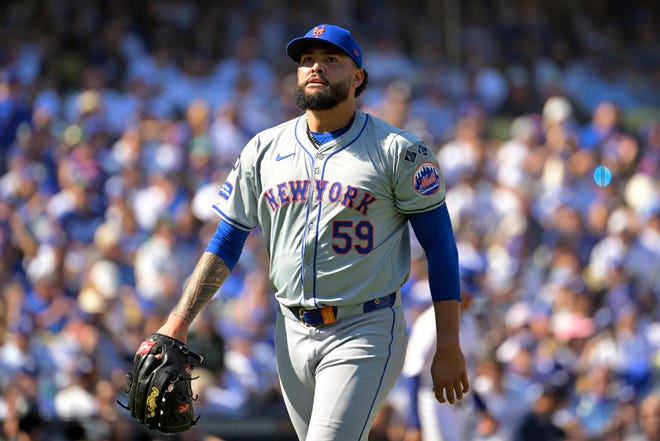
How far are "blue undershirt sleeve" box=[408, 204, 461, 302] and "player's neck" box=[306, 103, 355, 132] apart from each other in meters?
0.53

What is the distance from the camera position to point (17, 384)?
27.7 feet

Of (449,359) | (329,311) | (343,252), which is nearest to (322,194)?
(343,252)

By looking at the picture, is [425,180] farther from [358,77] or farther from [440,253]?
[358,77]

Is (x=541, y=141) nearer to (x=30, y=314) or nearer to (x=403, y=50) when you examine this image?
(x=403, y=50)

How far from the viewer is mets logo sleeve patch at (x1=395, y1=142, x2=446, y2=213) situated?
15.4 ft

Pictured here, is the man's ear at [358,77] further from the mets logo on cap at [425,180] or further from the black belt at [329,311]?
the black belt at [329,311]

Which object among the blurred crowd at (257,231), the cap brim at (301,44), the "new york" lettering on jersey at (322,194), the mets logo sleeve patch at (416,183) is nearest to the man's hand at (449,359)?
the mets logo sleeve patch at (416,183)

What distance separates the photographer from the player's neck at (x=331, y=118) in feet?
16.0

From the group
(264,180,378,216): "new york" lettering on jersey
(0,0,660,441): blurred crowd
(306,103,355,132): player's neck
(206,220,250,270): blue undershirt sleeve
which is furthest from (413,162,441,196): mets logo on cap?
(0,0,660,441): blurred crowd

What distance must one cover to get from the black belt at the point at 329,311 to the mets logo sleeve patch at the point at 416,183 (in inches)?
15.5

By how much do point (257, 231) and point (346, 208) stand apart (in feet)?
22.1

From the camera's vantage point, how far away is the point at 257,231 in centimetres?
1139

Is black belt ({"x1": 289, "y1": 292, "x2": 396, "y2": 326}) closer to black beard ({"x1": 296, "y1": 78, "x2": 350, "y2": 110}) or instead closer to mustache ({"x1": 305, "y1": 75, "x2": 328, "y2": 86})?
black beard ({"x1": 296, "y1": 78, "x2": 350, "y2": 110})

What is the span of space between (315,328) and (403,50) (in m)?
10.8
